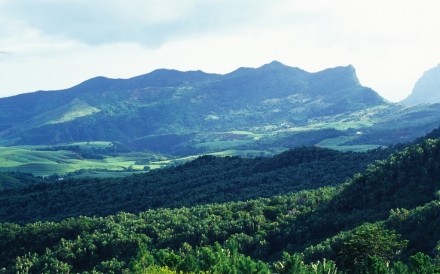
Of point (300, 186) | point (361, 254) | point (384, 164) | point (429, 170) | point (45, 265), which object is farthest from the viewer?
point (300, 186)

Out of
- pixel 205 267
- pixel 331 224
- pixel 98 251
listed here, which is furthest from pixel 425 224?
pixel 98 251

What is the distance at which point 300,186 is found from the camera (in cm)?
19575

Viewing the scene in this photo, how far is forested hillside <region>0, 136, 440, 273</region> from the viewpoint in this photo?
10725cm

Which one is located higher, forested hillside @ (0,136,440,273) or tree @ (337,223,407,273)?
tree @ (337,223,407,273)

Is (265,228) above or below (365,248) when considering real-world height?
below

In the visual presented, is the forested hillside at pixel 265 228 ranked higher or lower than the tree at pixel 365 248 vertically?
lower

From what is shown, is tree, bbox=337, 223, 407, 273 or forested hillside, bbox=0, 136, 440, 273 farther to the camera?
forested hillside, bbox=0, 136, 440, 273

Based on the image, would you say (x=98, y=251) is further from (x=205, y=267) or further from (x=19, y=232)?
(x=205, y=267)

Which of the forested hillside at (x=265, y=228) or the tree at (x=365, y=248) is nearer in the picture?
the tree at (x=365, y=248)

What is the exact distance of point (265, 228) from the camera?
444 ft

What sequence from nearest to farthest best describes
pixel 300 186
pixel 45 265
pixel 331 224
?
pixel 45 265 → pixel 331 224 → pixel 300 186

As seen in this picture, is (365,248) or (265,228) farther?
(265,228)

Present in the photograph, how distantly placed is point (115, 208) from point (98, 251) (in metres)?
70.6

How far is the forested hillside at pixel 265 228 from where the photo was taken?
107m
